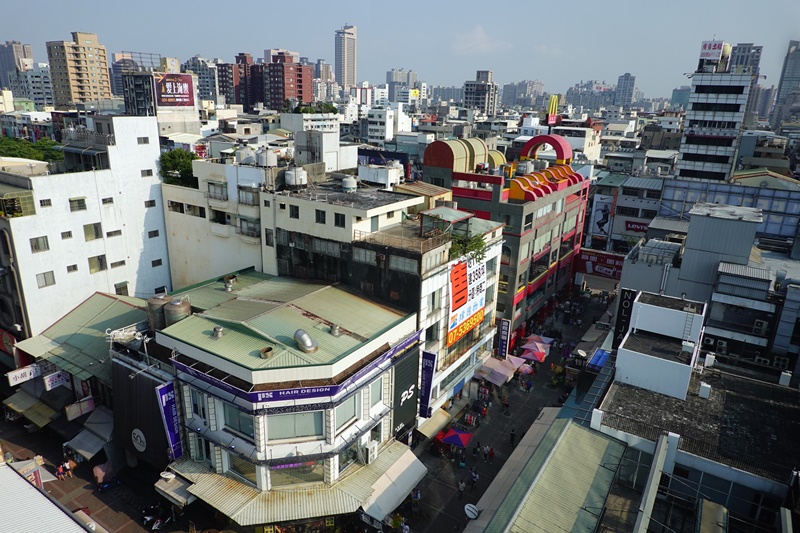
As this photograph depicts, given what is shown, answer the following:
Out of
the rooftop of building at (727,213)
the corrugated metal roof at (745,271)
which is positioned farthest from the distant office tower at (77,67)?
the corrugated metal roof at (745,271)

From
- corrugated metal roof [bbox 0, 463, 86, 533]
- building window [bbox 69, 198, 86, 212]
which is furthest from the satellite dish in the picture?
building window [bbox 69, 198, 86, 212]

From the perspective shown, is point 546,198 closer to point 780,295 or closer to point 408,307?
point 780,295

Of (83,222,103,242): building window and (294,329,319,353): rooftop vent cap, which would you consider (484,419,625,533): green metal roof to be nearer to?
(294,329,319,353): rooftop vent cap

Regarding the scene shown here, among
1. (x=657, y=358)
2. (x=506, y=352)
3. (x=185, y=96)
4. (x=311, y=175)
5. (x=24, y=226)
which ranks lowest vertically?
(x=506, y=352)

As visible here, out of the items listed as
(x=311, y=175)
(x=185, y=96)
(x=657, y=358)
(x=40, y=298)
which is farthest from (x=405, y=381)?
(x=185, y=96)

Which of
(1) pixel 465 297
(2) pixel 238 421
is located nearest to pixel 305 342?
A: (2) pixel 238 421
